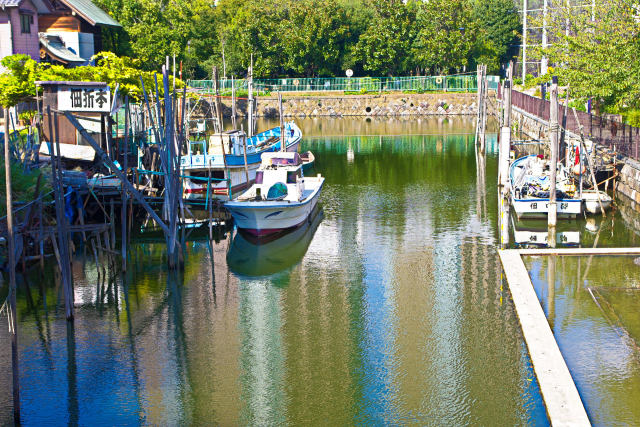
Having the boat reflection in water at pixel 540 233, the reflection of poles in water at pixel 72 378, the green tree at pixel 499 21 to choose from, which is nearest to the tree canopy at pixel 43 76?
the reflection of poles in water at pixel 72 378

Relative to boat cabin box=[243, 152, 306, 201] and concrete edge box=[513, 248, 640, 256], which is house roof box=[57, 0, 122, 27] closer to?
boat cabin box=[243, 152, 306, 201]

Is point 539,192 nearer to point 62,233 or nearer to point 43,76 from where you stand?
point 62,233

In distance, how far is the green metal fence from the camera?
310 ft

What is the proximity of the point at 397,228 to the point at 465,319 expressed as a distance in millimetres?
11140

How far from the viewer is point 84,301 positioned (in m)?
23.8

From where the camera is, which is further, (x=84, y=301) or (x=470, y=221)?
(x=470, y=221)

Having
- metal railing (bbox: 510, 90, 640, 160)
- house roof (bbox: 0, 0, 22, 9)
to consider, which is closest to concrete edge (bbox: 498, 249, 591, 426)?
metal railing (bbox: 510, 90, 640, 160)

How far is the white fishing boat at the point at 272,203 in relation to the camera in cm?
3009

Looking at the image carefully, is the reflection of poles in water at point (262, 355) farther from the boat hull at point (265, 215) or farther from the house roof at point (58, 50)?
the house roof at point (58, 50)

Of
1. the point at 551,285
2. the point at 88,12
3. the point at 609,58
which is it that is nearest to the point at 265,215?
the point at 551,285

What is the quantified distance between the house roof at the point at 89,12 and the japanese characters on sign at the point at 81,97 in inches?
1366

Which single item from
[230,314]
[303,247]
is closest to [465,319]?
[230,314]

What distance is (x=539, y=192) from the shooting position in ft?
107

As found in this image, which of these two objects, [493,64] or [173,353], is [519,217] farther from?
[493,64]
